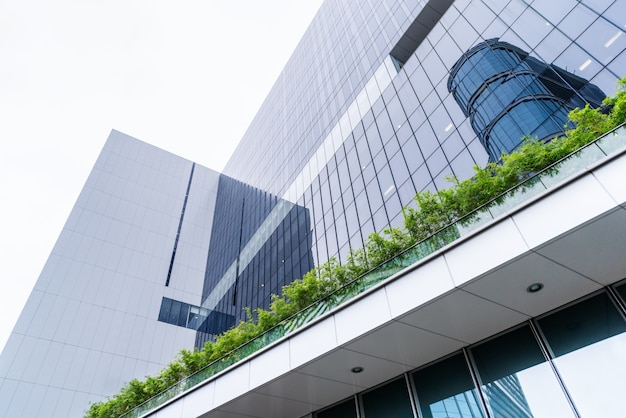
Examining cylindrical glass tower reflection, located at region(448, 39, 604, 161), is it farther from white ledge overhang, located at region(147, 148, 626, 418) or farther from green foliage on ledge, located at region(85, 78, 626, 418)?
white ledge overhang, located at region(147, 148, 626, 418)

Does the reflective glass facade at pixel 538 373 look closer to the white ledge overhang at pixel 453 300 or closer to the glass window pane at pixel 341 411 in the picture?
the white ledge overhang at pixel 453 300

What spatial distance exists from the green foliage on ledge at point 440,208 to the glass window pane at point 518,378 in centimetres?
384

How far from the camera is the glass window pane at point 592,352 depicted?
25.0 feet

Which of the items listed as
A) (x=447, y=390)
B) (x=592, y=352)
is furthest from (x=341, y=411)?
(x=592, y=352)

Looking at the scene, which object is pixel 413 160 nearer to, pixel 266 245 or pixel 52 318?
pixel 266 245

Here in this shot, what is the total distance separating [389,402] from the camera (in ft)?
37.3

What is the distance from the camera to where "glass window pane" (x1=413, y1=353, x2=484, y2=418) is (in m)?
9.73

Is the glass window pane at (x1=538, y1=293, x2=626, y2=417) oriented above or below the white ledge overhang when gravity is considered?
below

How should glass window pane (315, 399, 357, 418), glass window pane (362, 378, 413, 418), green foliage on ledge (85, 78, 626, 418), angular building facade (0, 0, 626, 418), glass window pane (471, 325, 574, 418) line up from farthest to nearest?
glass window pane (315, 399, 357, 418), glass window pane (362, 378, 413, 418), green foliage on ledge (85, 78, 626, 418), angular building facade (0, 0, 626, 418), glass window pane (471, 325, 574, 418)

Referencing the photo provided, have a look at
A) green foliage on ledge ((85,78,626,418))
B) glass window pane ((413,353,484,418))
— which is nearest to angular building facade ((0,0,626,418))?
glass window pane ((413,353,484,418))

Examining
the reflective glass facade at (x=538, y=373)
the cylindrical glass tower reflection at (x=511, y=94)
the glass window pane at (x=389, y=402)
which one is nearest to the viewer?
the reflective glass facade at (x=538, y=373)

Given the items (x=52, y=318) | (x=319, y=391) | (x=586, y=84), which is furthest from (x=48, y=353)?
(x=586, y=84)

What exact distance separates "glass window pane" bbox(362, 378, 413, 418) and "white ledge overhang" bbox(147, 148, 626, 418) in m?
0.29

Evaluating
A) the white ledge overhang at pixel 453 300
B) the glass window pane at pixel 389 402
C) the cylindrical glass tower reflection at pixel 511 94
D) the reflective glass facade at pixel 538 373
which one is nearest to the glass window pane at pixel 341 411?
the white ledge overhang at pixel 453 300
